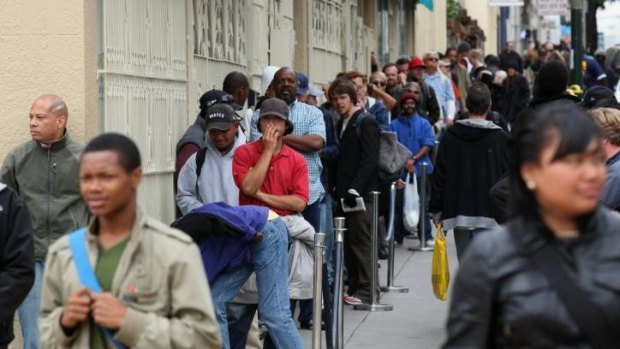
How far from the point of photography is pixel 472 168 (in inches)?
424

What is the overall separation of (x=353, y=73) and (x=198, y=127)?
491 cm

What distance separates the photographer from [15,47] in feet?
32.3

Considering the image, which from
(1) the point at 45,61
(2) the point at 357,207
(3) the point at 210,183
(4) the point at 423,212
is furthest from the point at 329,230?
(4) the point at 423,212

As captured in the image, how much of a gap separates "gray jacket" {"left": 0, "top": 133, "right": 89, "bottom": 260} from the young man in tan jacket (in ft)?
12.4

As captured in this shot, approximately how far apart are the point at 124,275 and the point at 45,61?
5.11 m

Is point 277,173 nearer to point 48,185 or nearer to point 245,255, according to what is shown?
point 245,255

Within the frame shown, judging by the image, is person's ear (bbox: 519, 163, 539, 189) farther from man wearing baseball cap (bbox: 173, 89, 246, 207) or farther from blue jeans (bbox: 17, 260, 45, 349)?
man wearing baseball cap (bbox: 173, 89, 246, 207)

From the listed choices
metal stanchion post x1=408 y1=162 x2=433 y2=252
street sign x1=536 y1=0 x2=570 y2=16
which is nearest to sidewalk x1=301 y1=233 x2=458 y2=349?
metal stanchion post x1=408 y1=162 x2=433 y2=252

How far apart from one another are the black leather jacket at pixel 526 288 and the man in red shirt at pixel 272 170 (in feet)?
18.1

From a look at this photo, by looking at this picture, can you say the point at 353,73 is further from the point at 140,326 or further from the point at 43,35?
the point at 140,326

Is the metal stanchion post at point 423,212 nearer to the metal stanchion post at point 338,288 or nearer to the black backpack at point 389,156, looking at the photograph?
the black backpack at point 389,156

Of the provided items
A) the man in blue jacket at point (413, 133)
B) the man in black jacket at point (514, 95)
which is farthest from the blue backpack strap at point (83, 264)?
the man in black jacket at point (514, 95)

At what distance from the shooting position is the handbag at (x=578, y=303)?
397 centimetres

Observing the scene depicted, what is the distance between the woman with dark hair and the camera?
399cm
